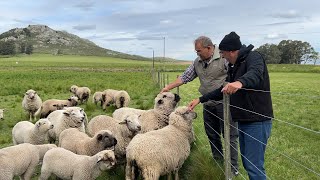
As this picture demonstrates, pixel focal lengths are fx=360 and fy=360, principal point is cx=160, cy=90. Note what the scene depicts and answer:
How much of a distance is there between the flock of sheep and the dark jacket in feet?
5.11

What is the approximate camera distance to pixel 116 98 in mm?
16656

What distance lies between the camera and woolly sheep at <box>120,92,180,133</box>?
303 inches

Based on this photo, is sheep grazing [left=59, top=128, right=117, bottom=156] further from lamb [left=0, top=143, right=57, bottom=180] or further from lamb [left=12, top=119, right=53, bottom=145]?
lamb [left=12, top=119, right=53, bottom=145]

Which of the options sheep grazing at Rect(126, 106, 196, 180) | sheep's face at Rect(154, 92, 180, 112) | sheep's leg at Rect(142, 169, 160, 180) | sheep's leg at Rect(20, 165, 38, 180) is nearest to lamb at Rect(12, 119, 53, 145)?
sheep's leg at Rect(20, 165, 38, 180)

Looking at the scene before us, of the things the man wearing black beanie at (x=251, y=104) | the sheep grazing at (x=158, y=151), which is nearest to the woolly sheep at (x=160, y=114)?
the sheep grazing at (x=158, y=151)

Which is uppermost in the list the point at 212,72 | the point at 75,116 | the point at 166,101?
the point at 212,72

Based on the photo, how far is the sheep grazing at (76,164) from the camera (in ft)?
19.9

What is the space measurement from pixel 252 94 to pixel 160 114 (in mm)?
3341

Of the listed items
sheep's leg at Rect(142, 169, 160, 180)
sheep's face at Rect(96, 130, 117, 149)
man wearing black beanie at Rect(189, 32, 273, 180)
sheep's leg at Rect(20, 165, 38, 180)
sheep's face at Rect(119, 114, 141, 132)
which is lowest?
sheep's leg at Rect(20, 165, 38, 180)

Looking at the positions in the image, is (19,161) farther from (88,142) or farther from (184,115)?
(184,115)

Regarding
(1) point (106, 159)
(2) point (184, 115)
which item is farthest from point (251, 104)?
(1) point (106, 159)

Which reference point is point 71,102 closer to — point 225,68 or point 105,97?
point 105,97

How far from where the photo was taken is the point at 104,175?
701cm

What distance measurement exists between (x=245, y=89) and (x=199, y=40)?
209 centimetres
